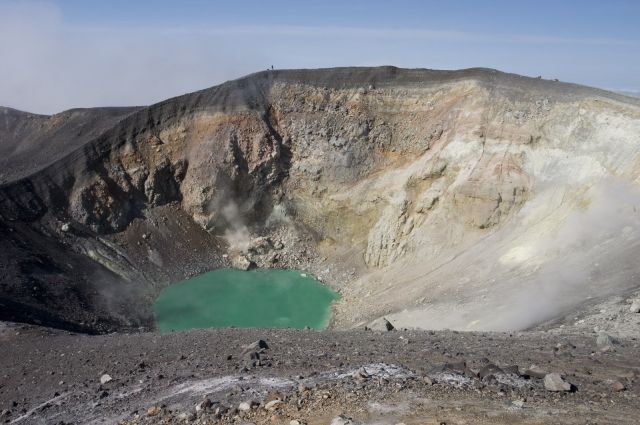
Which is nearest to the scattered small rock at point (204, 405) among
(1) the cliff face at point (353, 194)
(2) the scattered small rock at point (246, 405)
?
(2) the scattered small rock at point (246, 405)

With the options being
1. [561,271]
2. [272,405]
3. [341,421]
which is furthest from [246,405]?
[561,271]

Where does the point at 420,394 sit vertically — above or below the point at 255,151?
below

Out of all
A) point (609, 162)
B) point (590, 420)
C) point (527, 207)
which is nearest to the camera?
point (590, 420)

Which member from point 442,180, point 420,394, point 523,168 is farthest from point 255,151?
point 420,394

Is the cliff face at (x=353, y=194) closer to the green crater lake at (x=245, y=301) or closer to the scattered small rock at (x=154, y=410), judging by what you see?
the green crater lake at (x=245, y=301)

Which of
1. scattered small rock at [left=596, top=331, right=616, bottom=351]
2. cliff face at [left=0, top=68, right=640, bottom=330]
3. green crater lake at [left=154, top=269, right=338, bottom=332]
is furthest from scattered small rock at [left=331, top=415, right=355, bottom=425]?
green crater lake at [left=154, top=269, right=338, bottom=332]

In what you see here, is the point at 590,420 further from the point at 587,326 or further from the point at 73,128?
the point at 73,128
